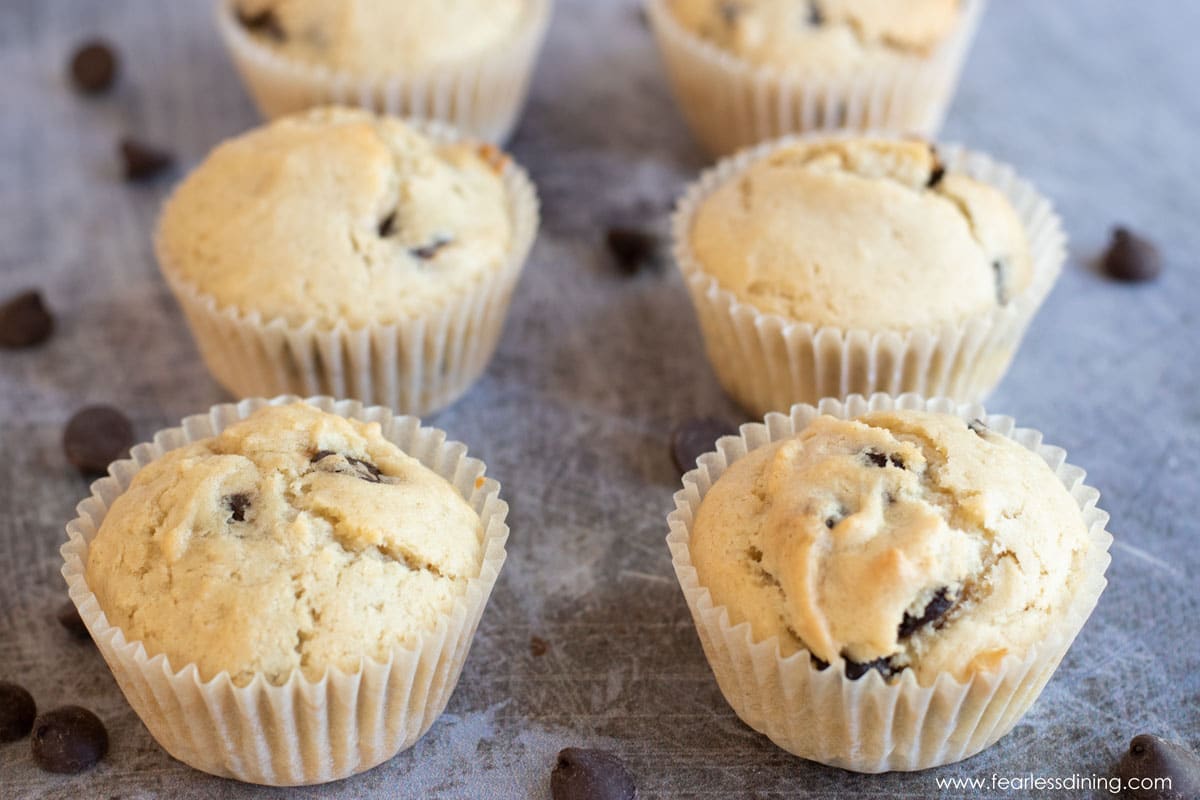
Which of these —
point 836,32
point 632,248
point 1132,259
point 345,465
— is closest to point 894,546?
point 345,465

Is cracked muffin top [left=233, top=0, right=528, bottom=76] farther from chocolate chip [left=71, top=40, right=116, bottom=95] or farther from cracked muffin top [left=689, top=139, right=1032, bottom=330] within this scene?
cracked muffin top [left=689, top=139, right=1032, bottom=330]

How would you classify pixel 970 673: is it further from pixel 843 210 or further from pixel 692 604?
pixel 843 210

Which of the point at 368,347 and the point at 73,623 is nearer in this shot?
the point at 73,623

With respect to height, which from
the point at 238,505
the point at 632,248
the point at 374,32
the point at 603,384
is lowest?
the point at 603,384

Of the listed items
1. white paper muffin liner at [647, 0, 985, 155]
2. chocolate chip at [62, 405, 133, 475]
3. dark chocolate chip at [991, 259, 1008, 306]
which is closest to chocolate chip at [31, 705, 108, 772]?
chocolate chip at [62, 405, 133, 475]

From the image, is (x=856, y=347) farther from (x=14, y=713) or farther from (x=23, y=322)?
(x=23, y=322)

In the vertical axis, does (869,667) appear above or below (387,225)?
above
